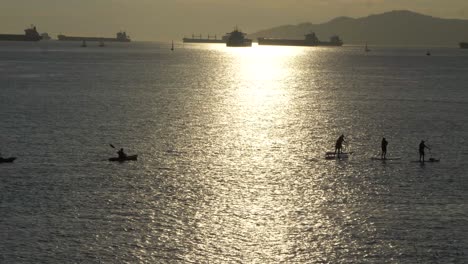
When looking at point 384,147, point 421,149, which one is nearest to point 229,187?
point 384,147

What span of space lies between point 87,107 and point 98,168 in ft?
166

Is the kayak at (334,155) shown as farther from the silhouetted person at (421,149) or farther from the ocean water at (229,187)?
the silhouetted person at (421,149)

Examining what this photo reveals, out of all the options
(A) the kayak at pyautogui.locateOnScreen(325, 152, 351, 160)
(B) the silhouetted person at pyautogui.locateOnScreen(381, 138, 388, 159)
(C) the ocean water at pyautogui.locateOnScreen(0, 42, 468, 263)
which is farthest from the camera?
Answer: (A) the kayak at pyautogui.locateOnScreen(325, 152, 351, 160)

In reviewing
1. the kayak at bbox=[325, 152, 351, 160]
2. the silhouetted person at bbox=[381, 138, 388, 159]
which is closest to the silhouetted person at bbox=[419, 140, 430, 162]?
the silhouetted person at bbox=[381, 138, 388, 159]

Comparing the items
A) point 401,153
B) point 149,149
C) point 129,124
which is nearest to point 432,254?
point 401,153

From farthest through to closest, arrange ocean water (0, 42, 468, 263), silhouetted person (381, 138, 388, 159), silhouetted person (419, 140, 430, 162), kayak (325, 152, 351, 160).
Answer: kayak (325, 152, 351, 160), silhouetted person (381, 138, 388, 159), silhouetted person (419, 140, 430, 162), ocean water (0, 42, 468, 263)

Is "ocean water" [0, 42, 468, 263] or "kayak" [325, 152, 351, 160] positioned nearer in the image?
"ocean water" [0, 42, 468, 263]

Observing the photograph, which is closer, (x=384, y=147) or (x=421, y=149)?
(x=421, y=149)

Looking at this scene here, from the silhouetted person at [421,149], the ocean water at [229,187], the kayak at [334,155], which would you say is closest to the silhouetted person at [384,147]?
the ocean water at [229,187]

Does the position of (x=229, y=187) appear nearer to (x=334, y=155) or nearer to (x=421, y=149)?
(x=334, y=155)

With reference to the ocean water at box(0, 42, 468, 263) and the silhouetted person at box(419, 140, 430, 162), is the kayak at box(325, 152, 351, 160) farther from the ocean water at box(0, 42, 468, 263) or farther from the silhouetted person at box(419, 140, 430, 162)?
the silhouetted person at box(419, 140, 430, 162)

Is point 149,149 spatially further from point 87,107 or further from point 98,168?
point 87,107

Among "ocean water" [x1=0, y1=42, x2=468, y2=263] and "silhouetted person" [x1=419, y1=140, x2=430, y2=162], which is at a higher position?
→ "silhouetted person" [x1=419, y1=140, x2=430, y2=162]

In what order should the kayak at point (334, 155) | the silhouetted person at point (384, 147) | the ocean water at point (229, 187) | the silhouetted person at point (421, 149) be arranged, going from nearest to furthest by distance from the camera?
the ocean water at point (229, 187) < the silhouetted person at point (421, 149) < the silhouetted person at point (384, 147) < the kayak at point (334, 155)
